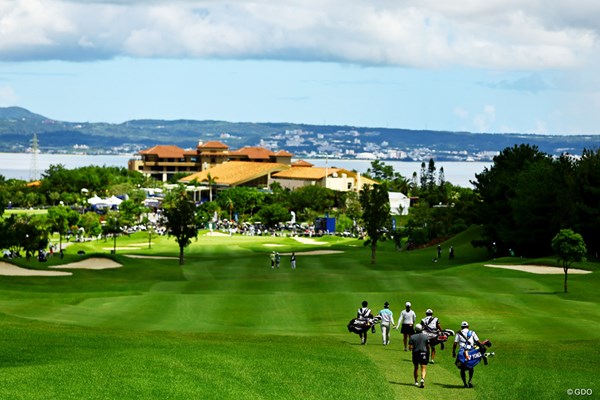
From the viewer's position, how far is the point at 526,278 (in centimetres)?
6262

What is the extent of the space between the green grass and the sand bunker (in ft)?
17.7

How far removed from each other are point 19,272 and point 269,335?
3775cm

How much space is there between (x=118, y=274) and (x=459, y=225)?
53.6 meters

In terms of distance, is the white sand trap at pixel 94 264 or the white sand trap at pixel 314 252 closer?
the white sand trap at pixel 94 264

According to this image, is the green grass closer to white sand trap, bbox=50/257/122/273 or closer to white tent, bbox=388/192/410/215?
white sand trap, bbox=50/257/122/273

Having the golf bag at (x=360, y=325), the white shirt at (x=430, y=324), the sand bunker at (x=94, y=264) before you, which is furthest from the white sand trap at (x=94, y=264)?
the white shirt at (x=430, y=324)

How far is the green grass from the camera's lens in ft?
80.4

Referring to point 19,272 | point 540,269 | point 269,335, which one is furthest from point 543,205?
point 269,335

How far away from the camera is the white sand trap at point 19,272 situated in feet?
220

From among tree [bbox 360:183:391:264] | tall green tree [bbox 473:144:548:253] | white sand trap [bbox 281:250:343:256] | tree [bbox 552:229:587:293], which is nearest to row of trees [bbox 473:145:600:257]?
tall green tree [bbox 473:144:548:253]

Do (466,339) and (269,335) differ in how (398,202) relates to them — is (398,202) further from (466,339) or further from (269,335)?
(466,339)

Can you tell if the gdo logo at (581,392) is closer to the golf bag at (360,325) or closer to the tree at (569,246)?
the golf bag at (360,325)

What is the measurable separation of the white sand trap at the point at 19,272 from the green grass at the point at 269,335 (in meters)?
1.82

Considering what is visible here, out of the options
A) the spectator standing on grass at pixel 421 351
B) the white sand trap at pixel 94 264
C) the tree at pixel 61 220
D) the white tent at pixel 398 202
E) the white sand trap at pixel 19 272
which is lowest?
the white tent at pixel 398 202
